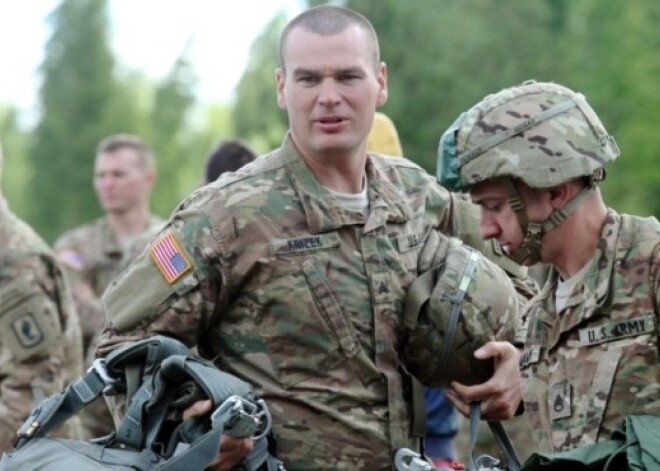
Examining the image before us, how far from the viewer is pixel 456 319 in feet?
21.2

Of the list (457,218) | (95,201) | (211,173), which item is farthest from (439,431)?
(95,201)

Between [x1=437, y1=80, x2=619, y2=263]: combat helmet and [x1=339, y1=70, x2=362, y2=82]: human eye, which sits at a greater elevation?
[x1=339, y1=70, x2=362, y2=82]: human eye

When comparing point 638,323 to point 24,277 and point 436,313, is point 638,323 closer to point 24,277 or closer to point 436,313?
point 436,313

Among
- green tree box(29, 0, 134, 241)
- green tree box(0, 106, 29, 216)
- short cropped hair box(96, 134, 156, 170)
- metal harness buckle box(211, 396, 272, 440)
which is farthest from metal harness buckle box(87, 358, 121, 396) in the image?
green tree box(0, 106, 29, 216)

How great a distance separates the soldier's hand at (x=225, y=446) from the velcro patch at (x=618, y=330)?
1.19m

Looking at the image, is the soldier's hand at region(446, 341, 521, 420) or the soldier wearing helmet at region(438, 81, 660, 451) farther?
the soldier's hand at region(446, 341, 521, 420)

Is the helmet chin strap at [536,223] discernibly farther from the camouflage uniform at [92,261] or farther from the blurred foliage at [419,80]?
the blurred foliage at [419,80]

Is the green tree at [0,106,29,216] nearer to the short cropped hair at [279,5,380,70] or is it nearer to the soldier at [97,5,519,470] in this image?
the short cropped hair at [279,5,380,70]

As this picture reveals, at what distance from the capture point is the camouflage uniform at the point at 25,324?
364 inches

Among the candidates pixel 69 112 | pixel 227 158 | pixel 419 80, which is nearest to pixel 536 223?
pixel 227 158

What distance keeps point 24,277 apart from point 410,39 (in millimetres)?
24823

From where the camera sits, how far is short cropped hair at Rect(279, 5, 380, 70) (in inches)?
262

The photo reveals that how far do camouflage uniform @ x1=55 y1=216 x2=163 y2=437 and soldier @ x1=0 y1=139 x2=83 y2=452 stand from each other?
7.67ft

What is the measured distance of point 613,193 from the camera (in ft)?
101
